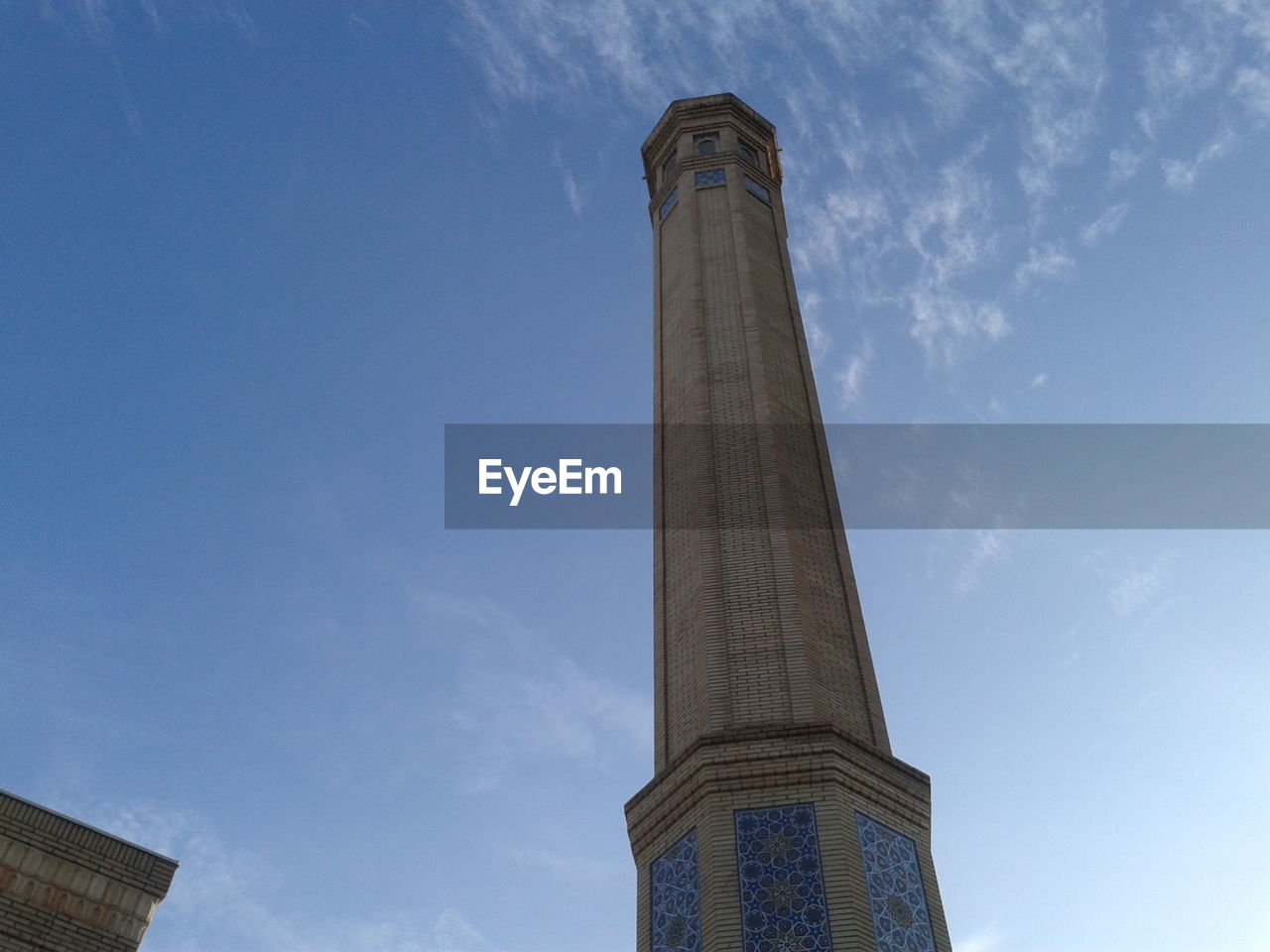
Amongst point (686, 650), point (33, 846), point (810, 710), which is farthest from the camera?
point (686, 650)

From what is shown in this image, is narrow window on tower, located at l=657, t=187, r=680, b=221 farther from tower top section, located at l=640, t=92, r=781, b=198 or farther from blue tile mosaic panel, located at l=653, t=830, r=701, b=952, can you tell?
blue tile mosaic panel, located at l=653, t=830, r=701, b=952

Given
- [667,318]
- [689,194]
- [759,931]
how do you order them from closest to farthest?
[759,931] < [667,318] < [689,194]

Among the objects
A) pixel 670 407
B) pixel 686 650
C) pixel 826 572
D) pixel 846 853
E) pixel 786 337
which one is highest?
pixel 786 337

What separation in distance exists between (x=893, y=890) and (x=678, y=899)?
126 cm

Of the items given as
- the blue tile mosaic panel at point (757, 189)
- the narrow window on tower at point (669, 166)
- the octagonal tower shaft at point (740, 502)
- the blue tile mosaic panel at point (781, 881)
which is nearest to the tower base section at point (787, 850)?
the blue tile mosaic panel at point (781, 881)

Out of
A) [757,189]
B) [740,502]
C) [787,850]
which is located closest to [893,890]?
[787,850]

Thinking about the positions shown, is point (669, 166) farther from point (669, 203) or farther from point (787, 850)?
point (787, 850)

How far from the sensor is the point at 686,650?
28.6 feet

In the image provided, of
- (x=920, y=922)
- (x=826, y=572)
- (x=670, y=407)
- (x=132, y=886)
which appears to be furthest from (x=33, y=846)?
(x=670, y=407)

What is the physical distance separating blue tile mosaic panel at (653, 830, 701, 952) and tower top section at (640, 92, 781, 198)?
900 centimetres

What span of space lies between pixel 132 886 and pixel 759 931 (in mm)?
3373

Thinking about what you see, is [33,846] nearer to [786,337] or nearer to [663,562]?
[663,562]

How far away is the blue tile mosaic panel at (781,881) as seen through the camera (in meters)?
6.75

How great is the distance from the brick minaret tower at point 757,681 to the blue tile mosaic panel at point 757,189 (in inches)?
66.2
